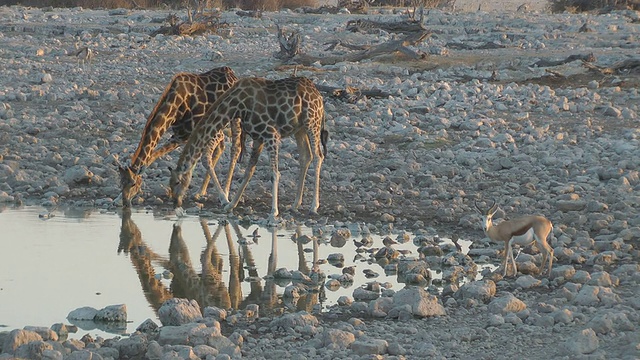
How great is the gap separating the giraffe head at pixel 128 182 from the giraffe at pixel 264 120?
467 mm

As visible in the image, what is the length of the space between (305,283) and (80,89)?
10.3 meters

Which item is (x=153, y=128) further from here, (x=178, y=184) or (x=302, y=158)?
(x=302, y=158)

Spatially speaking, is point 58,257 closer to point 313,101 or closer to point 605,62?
point 313,101

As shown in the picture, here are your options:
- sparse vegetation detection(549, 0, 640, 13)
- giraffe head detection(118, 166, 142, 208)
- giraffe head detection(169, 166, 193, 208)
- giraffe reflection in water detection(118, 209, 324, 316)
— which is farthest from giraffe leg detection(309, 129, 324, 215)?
sparse vegetation detection(549, 0, 640, 13)

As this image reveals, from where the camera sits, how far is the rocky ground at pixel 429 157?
755cm

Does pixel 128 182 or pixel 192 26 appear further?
pixel 192 26

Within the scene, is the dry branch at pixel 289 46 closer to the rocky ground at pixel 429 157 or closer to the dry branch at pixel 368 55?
the dry branch at pixel 368 55

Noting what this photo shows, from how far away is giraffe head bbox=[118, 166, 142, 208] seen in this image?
12.5m

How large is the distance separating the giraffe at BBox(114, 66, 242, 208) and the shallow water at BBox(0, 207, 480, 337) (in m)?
0.45

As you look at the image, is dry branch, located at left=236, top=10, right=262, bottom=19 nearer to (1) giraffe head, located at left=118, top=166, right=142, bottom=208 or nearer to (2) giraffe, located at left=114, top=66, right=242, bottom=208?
(2) giraffe, located at left=114, top=66, right=242, bottom=208

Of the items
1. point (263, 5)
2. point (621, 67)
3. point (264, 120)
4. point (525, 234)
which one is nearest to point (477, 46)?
point (621, 67)

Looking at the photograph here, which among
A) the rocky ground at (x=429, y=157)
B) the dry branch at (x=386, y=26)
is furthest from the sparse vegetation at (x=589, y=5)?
the dry branch at (x=386, y=26)

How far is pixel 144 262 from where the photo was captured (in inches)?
415

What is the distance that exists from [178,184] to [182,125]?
0.99m
